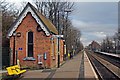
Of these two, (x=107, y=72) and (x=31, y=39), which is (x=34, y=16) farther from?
(x=107, y=72)

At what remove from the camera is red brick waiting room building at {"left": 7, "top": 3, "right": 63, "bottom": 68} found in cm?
2639

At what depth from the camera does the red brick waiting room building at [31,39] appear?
26.4 meters

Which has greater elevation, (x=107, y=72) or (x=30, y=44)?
(x=30, y=44)

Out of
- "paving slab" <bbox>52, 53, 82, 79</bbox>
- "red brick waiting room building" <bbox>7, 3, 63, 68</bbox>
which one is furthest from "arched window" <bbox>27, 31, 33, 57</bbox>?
"paving slab" <bbox>52, 53, 82, 79</bbox>

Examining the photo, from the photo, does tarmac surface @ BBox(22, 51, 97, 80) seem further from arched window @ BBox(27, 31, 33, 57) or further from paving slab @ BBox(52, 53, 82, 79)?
arched window @ BBox(27, 31, 33, 57)

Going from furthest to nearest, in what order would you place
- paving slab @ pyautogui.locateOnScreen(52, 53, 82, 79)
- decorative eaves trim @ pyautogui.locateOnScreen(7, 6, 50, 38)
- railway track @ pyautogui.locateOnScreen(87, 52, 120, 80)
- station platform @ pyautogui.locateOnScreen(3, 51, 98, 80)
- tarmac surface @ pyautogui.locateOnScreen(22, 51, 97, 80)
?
decorative eaves trim @ pyautogui.locateOnScreen(7, 6, 50, 38), railway track @ pyautogui.locateOnScreen(87, 52, 120, 80), paving slab @ pyautogui.locateOnScreen(52, 53, 82, 79), station platform @ pyautogui.locateOnScreen(3, 51, 98, 80), tarmac surface @ pyautogui.locateOnScreen(22, 51, 97, 80)

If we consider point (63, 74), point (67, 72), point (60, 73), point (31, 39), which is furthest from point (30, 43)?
point (63, 74)

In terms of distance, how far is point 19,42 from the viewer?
2694 centimetres

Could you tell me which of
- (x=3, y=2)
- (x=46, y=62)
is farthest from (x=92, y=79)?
(x=3, y=2)

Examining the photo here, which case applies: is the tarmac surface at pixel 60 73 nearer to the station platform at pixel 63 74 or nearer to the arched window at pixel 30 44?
the station platform at pixel 63 74

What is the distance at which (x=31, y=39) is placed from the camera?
27.0m

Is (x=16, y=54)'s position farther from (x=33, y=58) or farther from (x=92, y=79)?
(x=92, y=79)

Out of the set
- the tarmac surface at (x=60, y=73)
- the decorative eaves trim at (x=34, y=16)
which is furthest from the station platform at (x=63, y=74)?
the decorative eaves trim at (x=34, y=16)

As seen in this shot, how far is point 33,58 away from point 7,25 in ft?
38.0
